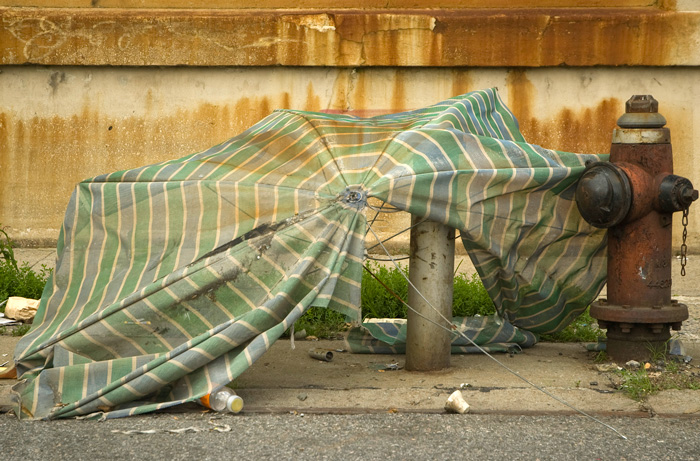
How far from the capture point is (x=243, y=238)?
3988 millimetres

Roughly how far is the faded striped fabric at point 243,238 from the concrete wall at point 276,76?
2.88m

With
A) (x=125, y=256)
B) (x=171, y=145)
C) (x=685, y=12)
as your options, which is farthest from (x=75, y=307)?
(x=685, y=12)

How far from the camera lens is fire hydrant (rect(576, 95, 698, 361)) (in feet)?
13.9

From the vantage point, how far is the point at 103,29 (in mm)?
7230

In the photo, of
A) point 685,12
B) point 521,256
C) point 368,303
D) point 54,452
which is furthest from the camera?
point 685,12

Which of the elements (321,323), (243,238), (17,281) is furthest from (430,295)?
(17,281)

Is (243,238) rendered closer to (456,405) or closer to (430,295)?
(430,295)

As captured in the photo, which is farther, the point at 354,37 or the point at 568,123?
the point at 568,123

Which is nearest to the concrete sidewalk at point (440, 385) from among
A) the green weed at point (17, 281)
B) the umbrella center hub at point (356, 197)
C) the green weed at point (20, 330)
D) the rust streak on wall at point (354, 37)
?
the green weed at point (20, 330)

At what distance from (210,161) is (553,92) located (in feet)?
13.0

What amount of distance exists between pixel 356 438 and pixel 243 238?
42.4 inches

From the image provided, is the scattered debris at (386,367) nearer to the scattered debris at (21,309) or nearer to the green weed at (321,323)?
the green weed at (321,323)

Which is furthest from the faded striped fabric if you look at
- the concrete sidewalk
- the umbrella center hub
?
the concrete sidewalk

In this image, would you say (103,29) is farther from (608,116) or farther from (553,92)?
(608,116)
